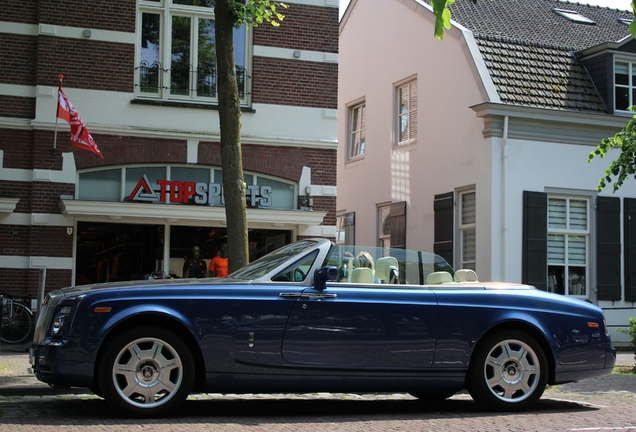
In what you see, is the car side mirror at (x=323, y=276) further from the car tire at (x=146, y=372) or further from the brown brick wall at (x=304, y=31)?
the brown brick wall at (x=304, y=31)

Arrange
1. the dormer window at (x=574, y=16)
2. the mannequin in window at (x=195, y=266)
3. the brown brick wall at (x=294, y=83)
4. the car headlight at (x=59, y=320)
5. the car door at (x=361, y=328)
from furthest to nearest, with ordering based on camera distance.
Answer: the dormer window at (x=574, y=16) < the brown brick wall at (x=294, y=83) < the mannequin in window at (x=195, y=266) < the car door at (x=361, y=328) < the car headlight at (x=59, y=320)

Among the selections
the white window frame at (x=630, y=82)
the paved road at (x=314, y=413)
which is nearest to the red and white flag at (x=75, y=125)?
the paved road at (x=314, y=413)

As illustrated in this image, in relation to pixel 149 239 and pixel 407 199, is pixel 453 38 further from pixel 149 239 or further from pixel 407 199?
pixel 149 239

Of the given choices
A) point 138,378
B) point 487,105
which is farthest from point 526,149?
point 138,378

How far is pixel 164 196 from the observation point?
14.8m

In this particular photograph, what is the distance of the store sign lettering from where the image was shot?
47.9 feet

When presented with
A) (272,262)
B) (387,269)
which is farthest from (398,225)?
(272,262)

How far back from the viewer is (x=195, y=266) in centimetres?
1496

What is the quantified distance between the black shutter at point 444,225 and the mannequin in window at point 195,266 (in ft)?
A: 18.2

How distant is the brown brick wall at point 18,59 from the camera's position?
47.0ft

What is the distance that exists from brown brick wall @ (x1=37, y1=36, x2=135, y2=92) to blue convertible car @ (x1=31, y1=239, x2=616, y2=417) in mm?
8074

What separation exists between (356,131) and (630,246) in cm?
798

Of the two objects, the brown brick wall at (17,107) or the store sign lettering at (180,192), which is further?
the store sign lettering at (180,192)

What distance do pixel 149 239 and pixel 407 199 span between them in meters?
7.33
